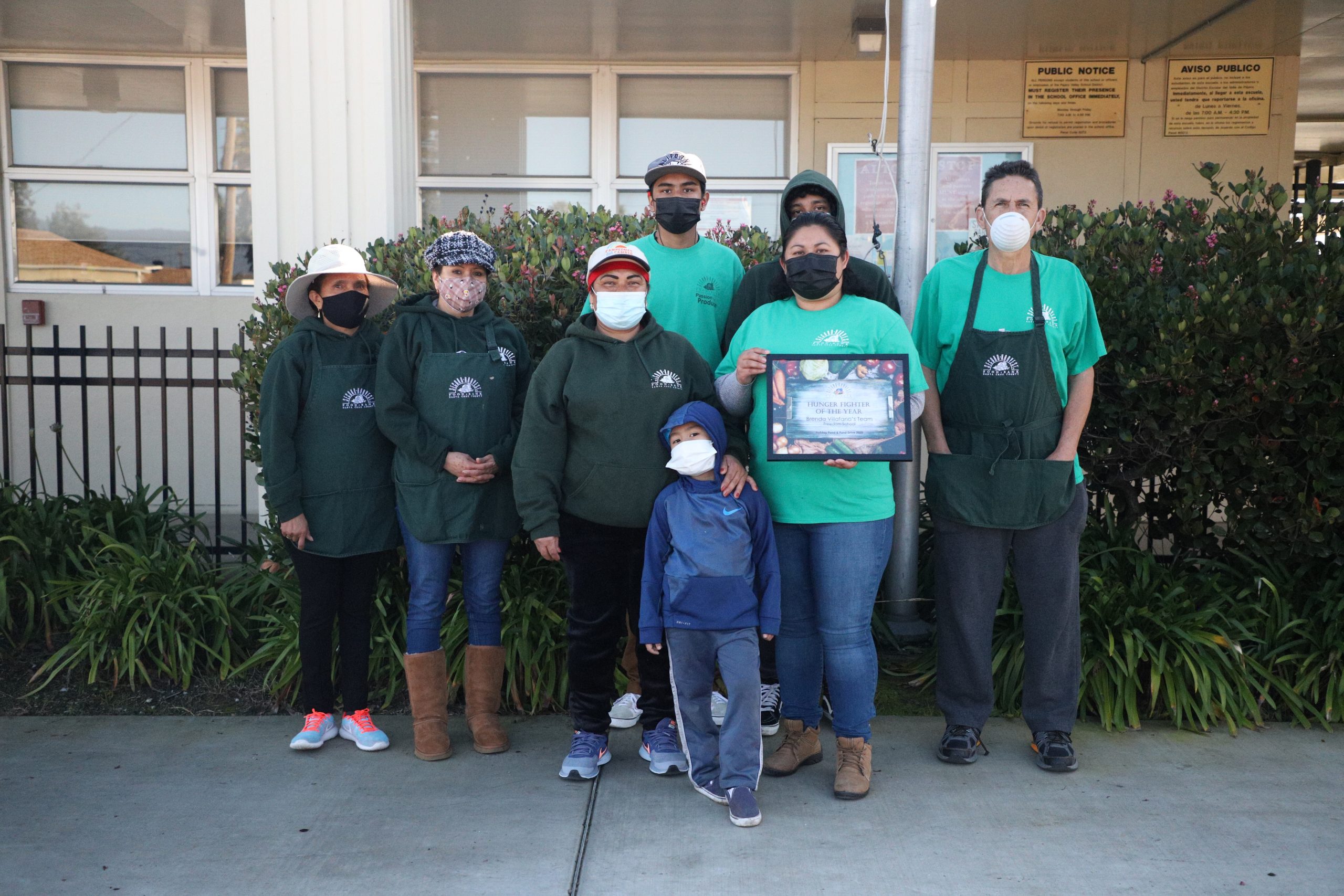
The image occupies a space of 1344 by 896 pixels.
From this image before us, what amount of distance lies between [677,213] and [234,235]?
583 cm

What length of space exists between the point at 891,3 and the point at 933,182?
1484mm

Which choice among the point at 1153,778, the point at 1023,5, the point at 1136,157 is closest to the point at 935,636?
the point at 1153,778

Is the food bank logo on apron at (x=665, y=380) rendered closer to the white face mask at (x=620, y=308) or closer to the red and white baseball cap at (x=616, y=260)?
the white face mask at (x=620, y=308)

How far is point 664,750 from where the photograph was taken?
13.1 ft

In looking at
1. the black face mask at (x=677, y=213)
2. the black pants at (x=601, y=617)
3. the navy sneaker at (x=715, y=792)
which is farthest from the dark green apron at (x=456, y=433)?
the navy sneaker at (x=715, y=792)

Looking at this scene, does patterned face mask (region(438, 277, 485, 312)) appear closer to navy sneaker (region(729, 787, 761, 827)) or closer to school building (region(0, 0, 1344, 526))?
navy sneaker (region(729, 787, 761, 827))

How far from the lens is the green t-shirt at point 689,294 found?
4.20 meters

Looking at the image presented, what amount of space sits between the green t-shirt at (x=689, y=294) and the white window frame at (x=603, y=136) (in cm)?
461

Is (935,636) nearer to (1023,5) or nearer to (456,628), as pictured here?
(456,628)

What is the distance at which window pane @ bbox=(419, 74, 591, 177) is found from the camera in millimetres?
8719

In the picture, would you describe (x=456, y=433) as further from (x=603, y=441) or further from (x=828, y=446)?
(x=828, y=446)

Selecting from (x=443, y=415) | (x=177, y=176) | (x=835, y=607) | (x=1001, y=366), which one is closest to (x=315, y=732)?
(x=443, y=415)

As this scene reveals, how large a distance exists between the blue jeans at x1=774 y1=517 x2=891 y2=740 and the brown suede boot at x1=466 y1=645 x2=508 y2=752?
1109 millimetres

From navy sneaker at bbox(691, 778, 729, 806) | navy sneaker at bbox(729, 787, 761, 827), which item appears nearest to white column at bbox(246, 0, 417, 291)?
navy sneaker at bbox(691, 778, 729, 806)
